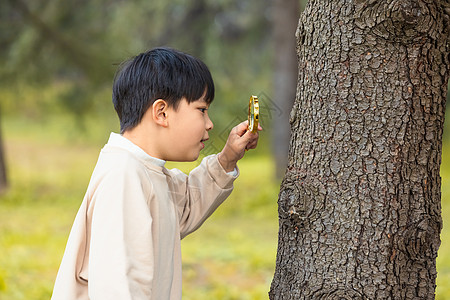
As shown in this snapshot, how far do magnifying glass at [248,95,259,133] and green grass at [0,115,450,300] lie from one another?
1.40 feet

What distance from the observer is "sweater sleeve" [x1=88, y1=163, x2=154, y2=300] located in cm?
160


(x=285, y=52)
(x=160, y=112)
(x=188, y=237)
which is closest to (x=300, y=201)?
(x=160, y=112)

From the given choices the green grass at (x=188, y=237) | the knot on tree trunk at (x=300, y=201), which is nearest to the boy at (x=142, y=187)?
the knot on tree trunk at (x=300, y=201)

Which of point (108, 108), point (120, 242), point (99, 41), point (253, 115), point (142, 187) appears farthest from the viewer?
point (108, 108)

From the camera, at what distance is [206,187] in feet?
6.84

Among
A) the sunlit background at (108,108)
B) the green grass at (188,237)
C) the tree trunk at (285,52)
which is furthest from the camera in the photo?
the tree trunk at (285,52)

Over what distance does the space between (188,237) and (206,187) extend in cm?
471

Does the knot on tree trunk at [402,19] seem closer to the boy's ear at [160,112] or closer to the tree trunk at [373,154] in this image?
the tree trunk at [373,154]

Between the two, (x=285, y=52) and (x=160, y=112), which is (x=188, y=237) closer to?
(x=285, y=52)

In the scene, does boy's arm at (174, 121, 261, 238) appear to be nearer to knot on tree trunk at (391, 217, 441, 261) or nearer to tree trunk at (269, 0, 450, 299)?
tree trunk at (269, 0, 450, 299)

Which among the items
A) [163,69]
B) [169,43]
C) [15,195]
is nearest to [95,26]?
[169,43]

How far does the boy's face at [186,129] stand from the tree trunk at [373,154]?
33 cm

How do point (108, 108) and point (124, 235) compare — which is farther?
point (108, 108)

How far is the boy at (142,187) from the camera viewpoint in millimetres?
1628
